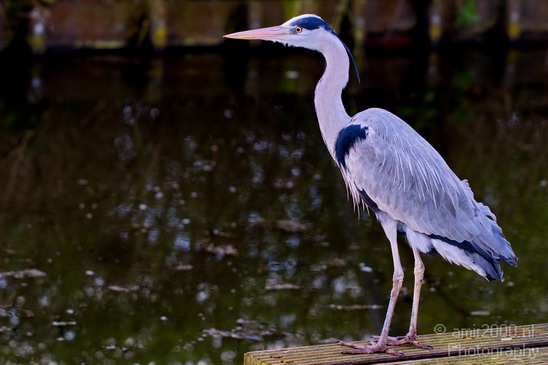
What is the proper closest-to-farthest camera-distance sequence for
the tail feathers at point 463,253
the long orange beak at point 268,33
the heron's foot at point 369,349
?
the heron's foot at point 369,349 → the tail feathers at point 463,253 → the long orange beak at point 268,33

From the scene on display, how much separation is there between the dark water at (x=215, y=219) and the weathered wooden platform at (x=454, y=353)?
170cm

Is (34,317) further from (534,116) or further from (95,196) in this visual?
(534,116)

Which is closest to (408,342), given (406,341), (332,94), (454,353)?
(406,341)

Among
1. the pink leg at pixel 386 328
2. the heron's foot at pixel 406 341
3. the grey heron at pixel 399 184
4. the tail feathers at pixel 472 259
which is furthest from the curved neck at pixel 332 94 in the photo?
the heron's foot at pixel 406 341

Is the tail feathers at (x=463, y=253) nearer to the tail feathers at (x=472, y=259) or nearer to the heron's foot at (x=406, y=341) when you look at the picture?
the tail feathers at (x=472, y=259)

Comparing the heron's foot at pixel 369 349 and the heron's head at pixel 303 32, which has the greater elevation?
the heron's head at pixel 303 32

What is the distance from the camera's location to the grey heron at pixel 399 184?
4.14 m

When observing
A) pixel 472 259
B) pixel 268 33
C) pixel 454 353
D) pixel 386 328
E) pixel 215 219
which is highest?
pixel 215 219

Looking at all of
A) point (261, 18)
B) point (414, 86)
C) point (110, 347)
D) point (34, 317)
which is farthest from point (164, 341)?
point (261, 18)

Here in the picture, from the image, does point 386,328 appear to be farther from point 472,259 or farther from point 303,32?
point 303,32

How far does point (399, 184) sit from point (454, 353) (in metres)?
0.75

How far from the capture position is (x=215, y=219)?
26.2 ft

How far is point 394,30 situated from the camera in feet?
56.6

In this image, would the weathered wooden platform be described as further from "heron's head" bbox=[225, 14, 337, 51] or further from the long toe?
"heron's head" bbox=[225, 14, 337, 51]
